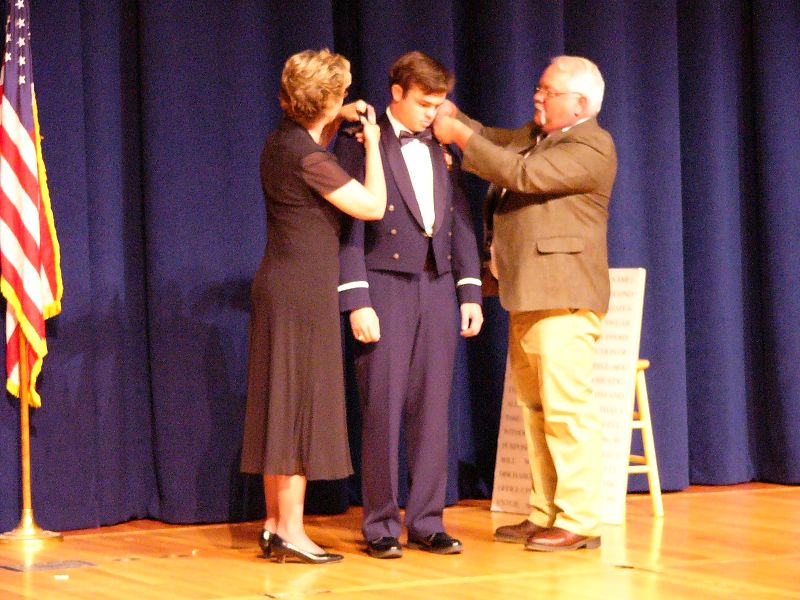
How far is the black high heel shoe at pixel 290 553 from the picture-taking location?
4.09 m

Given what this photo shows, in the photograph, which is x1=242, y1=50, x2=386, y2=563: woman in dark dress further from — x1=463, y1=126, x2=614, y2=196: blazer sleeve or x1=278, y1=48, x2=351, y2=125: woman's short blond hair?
x1=463, y1=126, x2=614, y2=196: blazer sleeve

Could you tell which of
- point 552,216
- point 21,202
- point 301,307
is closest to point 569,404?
point 552,216

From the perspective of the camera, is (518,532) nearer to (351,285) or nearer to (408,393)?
(408,393)

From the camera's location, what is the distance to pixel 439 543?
169 inches

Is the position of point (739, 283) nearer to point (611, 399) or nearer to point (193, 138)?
point (611, 399)

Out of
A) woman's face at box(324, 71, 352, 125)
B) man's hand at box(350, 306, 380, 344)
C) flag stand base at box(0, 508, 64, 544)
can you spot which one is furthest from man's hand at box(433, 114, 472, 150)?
flag stand base at box(0, 508, 64, 544)

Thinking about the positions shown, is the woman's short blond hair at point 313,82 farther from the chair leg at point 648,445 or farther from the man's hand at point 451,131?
the chair leg at point 648,445

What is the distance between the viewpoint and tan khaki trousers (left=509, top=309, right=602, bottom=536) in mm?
4359

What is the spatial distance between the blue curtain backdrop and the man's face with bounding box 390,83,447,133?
3.24ft

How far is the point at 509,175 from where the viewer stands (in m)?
4.25

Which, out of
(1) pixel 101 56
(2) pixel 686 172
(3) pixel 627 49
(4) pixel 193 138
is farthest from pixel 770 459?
(1) pixel 101 56

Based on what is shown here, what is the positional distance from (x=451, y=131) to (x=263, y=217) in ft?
3.57

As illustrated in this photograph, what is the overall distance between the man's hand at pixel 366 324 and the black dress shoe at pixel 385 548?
64 centimetres

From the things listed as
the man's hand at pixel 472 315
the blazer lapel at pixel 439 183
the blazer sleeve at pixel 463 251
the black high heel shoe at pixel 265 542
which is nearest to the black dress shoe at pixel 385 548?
the black high heel shoe at pixel 265 542
